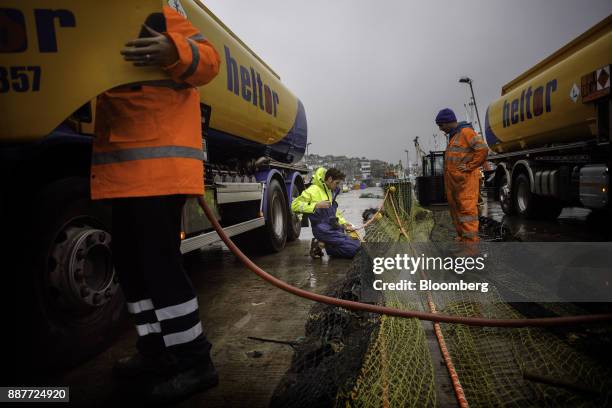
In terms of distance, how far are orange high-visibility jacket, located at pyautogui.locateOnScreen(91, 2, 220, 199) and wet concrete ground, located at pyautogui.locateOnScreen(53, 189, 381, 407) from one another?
108 cm

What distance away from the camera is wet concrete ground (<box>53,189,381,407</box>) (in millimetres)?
A: 1911

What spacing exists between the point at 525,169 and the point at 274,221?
659cm

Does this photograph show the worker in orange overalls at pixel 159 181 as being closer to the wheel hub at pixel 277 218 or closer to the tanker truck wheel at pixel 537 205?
the wheel hub at pixel 277 218

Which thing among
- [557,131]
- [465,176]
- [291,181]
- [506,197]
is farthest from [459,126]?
[506,197]

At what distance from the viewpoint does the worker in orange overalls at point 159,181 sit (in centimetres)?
174

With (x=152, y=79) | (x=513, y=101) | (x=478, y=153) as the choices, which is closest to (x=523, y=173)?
(x=513, y=101)

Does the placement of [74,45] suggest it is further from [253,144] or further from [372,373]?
[253,144]

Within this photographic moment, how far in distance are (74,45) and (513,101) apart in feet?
30.5

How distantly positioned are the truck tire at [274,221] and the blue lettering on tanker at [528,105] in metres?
5.49

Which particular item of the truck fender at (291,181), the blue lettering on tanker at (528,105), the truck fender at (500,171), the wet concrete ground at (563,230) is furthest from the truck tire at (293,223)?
the truck fender at (500,171)

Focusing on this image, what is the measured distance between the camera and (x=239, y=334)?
106 inches

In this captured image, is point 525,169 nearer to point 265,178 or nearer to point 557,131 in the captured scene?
point 557,131

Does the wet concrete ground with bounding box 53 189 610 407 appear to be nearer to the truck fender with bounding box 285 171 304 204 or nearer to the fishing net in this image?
the fishing net

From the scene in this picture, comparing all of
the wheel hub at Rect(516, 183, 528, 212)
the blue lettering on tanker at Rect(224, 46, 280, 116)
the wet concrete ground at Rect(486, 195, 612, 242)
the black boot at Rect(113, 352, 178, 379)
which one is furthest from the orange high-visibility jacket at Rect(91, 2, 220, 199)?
the wheel hub at Rect(516, 183, 528, 212)
